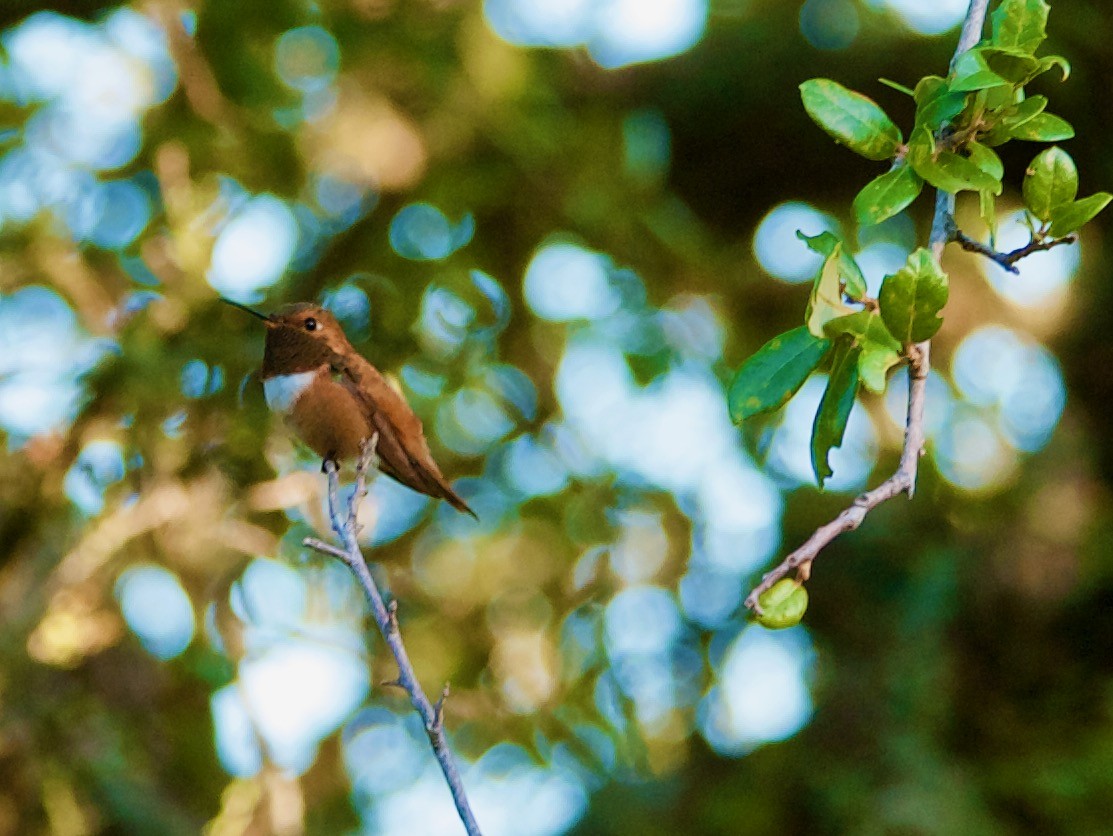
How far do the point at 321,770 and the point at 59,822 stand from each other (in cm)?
191

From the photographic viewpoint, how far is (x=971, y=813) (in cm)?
476

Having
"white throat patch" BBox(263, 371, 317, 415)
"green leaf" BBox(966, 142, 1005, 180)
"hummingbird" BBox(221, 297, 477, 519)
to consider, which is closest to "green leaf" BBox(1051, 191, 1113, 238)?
"green leaf" BBox(966, 142, 1005, 180)

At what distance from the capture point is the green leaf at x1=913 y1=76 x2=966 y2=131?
175cm

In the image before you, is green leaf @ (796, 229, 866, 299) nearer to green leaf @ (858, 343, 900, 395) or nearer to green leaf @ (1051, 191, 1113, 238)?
green leaf @ (858, 343, 900, 395)

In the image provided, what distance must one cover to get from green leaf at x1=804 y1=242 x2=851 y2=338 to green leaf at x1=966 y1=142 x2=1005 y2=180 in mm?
239

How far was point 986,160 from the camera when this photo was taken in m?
1.73

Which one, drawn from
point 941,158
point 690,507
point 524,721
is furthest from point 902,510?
point 941,158

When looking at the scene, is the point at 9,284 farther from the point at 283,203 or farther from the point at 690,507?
the point at 690,507

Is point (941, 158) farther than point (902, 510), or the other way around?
point (902, 510)

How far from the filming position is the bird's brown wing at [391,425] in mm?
3475

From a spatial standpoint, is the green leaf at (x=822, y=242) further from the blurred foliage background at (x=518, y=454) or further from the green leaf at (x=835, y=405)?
the blurred foliage background at (x=518, y=454)

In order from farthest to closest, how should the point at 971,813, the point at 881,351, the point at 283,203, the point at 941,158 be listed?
the point at 283,203
the point at 971,813
the point at 941,158
the point at 881,351

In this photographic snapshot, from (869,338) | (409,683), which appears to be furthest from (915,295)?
(409,683)

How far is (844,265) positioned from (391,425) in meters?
1.98
